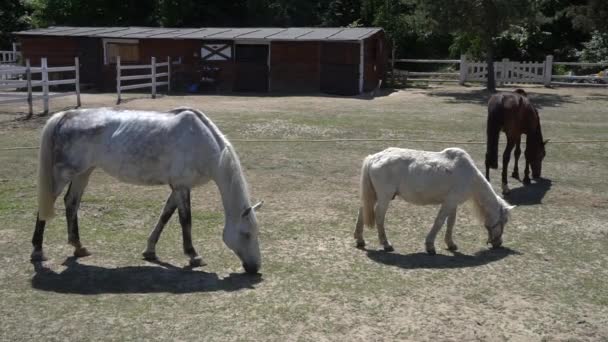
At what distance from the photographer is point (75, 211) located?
19.6ft

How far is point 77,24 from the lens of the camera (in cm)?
3903

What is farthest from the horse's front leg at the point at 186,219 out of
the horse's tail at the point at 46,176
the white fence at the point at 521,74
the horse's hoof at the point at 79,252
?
the white fence at the point at 521,74

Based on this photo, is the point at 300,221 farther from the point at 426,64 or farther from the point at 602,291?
the point at 426,64

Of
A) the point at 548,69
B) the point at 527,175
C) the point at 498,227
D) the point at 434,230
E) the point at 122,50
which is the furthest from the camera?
the point at 122,50

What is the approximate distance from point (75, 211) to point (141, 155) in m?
0.90

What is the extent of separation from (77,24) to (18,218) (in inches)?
1376

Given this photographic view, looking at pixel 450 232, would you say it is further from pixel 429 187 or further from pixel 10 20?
pixel 10 20

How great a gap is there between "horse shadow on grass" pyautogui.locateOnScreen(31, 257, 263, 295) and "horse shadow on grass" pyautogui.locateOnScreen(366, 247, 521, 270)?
1.35 m

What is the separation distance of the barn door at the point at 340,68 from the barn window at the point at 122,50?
27.3 feet

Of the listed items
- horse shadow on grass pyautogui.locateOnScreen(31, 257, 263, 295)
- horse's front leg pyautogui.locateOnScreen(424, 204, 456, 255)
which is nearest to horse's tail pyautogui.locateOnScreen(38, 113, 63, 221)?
horse shadow on grass pyautogui.locateOnScreen(31, 257, 263, 295)

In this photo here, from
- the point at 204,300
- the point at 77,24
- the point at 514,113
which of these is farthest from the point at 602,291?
the point at 77,24

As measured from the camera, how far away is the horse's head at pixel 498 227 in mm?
6453

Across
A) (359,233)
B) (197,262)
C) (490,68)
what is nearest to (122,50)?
(490,68)

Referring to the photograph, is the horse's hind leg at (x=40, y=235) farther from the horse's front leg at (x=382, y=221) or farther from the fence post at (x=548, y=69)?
the fence post at (x=548, y=69)
